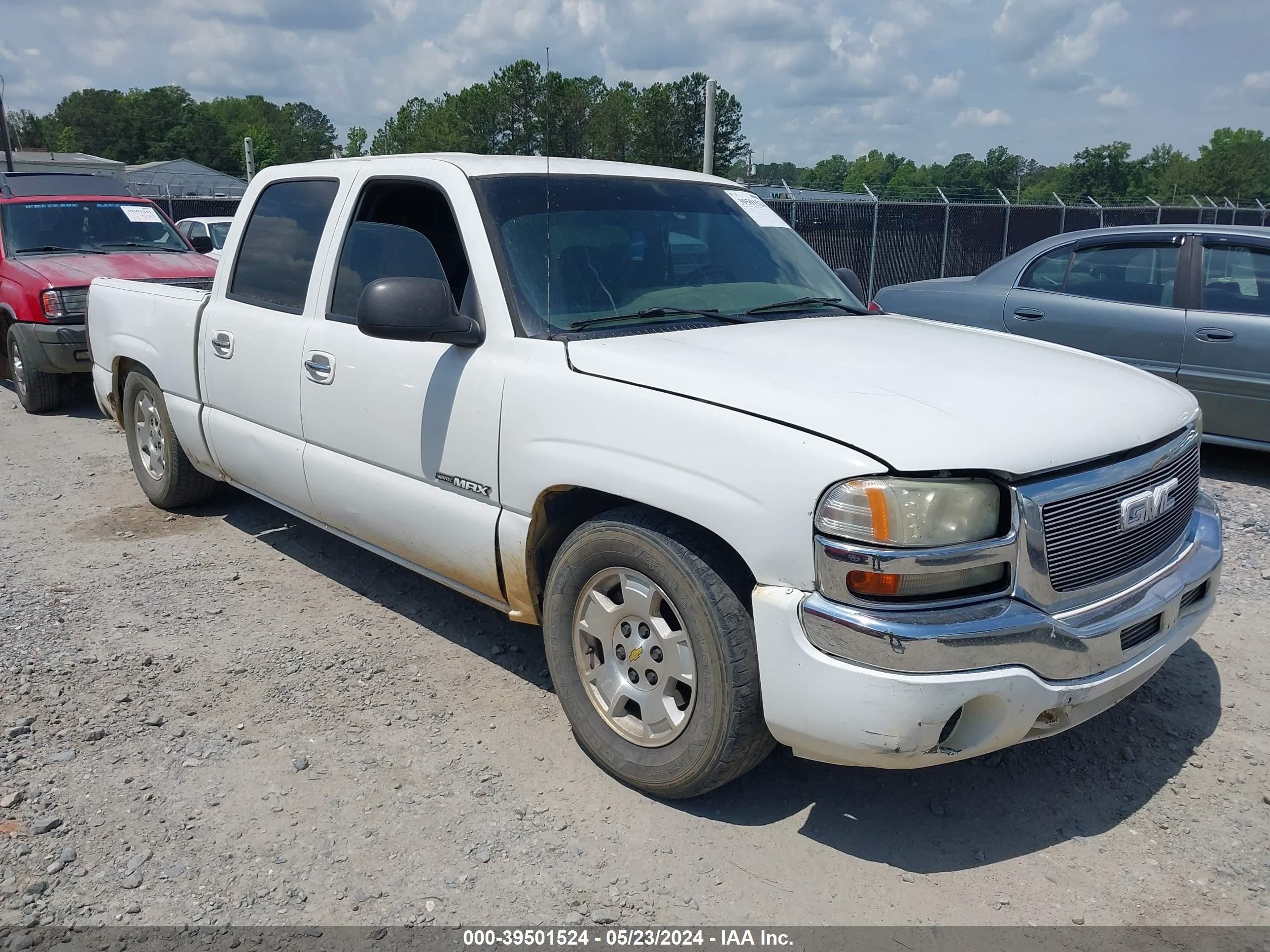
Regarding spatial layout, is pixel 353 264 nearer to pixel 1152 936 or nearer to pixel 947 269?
pixel 1152 936

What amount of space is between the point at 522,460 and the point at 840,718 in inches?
52.1

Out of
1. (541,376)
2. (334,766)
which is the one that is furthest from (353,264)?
(334,766)

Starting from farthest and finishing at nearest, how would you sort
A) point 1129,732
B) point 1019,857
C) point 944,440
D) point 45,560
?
point 45,560 → point 1129,732 → point 1019,857 → point 944,440

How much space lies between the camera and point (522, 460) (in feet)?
10.8

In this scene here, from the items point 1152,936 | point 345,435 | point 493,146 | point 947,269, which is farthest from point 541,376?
point 947,269

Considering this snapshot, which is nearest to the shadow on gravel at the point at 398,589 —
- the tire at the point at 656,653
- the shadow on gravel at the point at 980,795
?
the tire at the point at 656,653

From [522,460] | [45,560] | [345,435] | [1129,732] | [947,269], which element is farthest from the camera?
[947,269]

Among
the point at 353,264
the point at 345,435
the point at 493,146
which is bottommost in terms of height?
the point at 345,435

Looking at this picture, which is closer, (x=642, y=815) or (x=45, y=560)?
(x=642, y=815)

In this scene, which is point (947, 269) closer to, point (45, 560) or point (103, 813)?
point (45, 560)

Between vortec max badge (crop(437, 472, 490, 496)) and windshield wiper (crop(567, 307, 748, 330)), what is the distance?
24.5 inches

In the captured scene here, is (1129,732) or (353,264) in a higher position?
(353,264)

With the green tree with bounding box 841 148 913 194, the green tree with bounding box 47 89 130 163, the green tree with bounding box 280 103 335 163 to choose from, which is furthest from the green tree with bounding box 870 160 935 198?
the green tree with bounding box 47 89 130 163

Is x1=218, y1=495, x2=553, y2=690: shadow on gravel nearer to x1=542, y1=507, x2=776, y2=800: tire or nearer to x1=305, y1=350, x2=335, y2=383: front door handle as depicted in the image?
x1=542, y1=507, x2=776, y2=800: tire
